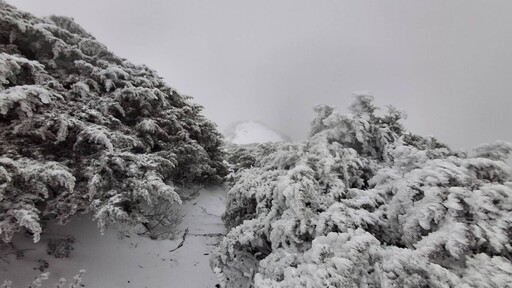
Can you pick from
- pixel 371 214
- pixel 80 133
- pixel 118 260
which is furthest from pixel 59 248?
pixel 371 214

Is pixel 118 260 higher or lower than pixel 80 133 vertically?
lower

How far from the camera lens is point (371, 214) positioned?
366cm

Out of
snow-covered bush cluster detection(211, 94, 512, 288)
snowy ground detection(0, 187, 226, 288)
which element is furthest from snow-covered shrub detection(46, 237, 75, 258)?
snow-covered bush cluster detection(211, 94, 512, 288)

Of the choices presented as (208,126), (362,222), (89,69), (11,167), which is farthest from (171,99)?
(362,222)

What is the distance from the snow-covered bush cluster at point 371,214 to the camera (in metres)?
2.79

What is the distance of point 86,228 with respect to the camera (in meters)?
4.86

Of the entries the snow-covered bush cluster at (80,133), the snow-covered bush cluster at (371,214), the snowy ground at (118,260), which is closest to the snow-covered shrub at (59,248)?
the snowy ground at (118,260)

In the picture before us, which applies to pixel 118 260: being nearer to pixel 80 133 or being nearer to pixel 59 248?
pixel 59 248

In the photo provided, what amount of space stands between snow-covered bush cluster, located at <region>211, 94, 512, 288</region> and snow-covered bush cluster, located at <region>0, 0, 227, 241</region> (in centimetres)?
138

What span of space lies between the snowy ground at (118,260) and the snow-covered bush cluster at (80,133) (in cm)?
52

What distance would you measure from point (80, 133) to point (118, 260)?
190 centimetres

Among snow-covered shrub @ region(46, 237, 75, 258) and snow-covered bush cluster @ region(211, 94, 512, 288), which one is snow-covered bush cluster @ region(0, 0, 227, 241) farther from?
snow-covered bush cluster @ region(211, 94, 512, 288)

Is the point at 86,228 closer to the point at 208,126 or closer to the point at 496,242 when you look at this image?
the point at 208,126

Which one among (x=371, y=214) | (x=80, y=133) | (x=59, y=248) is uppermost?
(x=371, y=214)
